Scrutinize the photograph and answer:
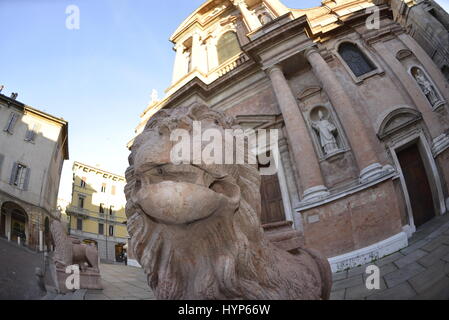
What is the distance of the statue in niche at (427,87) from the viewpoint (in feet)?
23.1

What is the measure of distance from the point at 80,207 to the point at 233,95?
2612 centimetres

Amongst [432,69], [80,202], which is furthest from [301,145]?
[80,202]

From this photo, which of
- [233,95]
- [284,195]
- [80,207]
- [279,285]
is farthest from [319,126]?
[80,207]

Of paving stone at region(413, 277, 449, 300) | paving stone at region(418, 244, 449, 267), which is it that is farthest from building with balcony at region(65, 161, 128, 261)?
paving stone at region(413, 277, 449, 300)

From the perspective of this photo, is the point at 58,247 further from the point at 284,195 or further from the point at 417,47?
the point at 417,47

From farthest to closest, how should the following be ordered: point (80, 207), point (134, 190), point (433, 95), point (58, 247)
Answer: point (80, 207) → point (433, 95) → point (58, 247) → point (134, 190)

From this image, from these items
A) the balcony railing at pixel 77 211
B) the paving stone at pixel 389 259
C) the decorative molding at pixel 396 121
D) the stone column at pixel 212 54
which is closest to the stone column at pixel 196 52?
the stone column at pixel 212 54

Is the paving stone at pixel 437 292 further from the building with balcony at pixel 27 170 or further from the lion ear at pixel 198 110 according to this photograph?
the building with balcony at pixel 27 170

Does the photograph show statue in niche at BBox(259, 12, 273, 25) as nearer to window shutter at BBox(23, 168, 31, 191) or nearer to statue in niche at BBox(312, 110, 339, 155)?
statue in niche at BBox(312, 110, 339, 155)

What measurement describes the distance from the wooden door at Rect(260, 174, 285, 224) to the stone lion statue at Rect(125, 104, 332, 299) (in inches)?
277

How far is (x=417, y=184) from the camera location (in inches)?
277

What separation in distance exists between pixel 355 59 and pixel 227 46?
794cm

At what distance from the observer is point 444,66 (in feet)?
20.6

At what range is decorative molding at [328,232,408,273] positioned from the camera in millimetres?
4609
